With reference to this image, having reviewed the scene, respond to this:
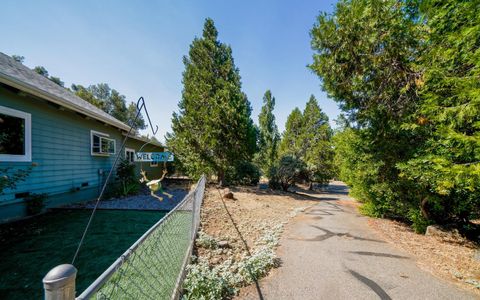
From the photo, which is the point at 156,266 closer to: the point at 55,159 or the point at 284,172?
the point at 55,159

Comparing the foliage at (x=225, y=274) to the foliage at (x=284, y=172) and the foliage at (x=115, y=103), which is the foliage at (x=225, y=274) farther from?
the foliage at (x=115, y=103)

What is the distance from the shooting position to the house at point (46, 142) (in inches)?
200

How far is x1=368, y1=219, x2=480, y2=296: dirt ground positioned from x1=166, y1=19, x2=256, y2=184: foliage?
7.97 meters

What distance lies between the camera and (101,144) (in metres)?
8.72

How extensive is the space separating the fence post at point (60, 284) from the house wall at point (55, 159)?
22.2 ft

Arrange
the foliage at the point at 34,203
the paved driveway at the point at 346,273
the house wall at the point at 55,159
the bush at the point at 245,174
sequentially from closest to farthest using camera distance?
the paved driveway at the point at 346,273 < the house wall at the point at 55,159 < the foliage at the point at 34,203 < the bush at the point at 245,174

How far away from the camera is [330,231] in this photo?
5230 millimetres

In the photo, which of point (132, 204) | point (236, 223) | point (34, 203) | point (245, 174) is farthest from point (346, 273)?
point (245, 174)

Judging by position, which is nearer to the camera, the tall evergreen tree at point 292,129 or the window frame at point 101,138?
the window frame at point 101,138

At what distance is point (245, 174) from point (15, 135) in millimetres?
13457

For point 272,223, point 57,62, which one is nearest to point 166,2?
point 57,62

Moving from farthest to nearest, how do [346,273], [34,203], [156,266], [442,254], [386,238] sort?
[34,203] < [386,238] < [442,254] < [346,273] < [156,266]

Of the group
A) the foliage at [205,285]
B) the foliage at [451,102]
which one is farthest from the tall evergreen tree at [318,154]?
the foliage at [205,285]

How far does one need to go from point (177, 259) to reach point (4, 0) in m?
7.74
